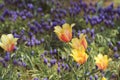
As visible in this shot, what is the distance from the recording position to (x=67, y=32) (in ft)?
13.4

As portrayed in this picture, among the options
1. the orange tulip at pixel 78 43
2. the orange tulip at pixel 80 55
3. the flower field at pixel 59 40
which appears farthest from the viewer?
the flower field at pixel 59 40

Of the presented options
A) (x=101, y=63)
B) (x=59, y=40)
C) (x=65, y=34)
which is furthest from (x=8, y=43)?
(x=59, y=40)

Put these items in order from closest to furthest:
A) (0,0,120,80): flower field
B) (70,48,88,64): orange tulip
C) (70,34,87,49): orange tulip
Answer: (70,48,88,64): orange tulip
(70,34,87,49): orange tulip
(0,0,120,80): flower field

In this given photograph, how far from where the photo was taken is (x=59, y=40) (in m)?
5.34

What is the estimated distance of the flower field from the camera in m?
4.13

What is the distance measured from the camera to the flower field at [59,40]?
413 cm

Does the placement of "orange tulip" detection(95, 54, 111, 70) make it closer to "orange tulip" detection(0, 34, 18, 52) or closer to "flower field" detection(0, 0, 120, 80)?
"flower field" detection(0, 0, 120, 80)

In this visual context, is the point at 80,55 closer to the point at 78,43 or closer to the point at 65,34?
the point at 78,43

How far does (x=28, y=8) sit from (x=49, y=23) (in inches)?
22.0

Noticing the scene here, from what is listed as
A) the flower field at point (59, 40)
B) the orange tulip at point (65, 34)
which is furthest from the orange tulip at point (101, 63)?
the orange tulip at point (65, 34)

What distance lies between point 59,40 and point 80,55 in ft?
4.90

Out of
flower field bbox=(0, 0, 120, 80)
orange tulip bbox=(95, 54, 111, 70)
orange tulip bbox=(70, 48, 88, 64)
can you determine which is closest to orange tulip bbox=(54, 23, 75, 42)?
flower field bbox=(0, 0, 120, 80)

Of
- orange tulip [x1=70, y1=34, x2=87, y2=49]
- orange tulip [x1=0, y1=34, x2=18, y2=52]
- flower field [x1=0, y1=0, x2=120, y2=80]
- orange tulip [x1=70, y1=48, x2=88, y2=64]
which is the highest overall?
orange tulip [x1=0, y1=34, x2=18, y2=52]

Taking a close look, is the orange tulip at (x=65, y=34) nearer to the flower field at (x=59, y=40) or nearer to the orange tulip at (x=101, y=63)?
the flower field at (x=59, y=40)
